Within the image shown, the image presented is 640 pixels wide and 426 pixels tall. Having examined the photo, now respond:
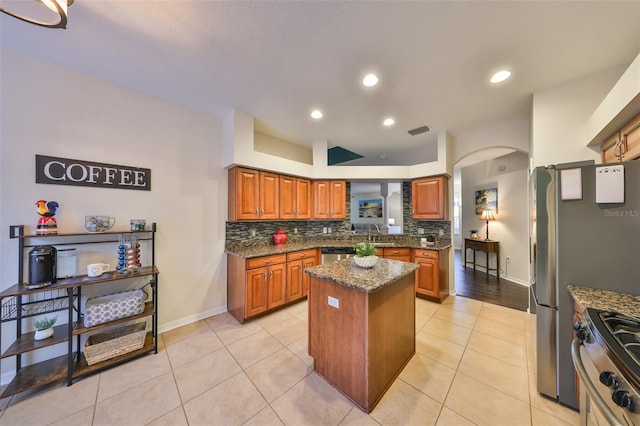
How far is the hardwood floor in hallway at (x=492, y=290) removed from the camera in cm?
340

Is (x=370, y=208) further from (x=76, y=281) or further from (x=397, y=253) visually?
(x=76, y=281)

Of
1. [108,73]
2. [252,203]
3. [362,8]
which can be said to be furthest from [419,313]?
[108,73]

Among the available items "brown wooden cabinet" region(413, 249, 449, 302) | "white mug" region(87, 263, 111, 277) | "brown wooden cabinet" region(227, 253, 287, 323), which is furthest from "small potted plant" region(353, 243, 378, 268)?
"white mug" region(87, 263, 111, 277)

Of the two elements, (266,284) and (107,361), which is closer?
(107,361)

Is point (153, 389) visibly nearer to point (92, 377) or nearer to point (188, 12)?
point (92, 377)

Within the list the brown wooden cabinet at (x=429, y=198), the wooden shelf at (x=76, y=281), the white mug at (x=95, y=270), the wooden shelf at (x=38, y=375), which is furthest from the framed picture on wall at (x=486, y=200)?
the wooden shelf at (x=38, y=375)

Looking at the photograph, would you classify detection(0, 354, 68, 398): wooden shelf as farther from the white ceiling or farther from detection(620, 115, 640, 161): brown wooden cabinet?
detection(620, 115, 640, 161): brown wooden cabinet

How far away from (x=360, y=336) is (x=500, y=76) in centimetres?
280

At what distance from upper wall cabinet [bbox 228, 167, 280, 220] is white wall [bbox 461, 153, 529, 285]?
494 cm

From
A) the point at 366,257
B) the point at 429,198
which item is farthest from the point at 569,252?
the point at 429,198

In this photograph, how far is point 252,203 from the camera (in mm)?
3154

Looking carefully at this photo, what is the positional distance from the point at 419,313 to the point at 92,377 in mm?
3618

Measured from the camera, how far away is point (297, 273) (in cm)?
335

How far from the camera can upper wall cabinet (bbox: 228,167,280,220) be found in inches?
118
